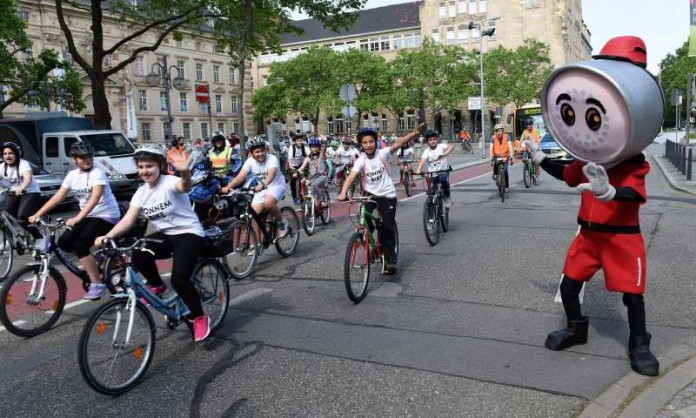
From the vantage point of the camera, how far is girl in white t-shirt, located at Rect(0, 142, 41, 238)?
771 centimetres

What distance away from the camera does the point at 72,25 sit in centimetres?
5394

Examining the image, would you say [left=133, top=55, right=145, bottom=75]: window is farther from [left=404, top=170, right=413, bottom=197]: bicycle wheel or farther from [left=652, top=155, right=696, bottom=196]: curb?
[left=652, top=155, right=696, bottom=196]: curb

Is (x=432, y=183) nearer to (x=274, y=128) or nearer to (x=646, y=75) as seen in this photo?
(x=646, y=75)

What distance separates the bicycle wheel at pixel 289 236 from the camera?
849 cm

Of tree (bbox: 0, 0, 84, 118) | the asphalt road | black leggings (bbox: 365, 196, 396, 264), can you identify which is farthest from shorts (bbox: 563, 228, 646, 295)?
tree (bbox: 0, 0, 84, 118)

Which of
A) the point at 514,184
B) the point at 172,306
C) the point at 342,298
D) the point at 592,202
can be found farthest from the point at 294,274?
the point at 514,184

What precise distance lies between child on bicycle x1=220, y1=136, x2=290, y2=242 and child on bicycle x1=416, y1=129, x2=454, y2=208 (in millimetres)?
2682

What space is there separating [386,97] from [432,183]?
55469 mm

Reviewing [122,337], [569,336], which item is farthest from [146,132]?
[569,336]

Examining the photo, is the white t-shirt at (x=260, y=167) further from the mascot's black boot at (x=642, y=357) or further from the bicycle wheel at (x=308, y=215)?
the mascot's black boot at (x=642, y=357)

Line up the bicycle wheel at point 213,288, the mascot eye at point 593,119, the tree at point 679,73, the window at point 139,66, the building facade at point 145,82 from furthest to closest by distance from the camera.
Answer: the tree at point 679,73
the window at point 139,66
the building facade at point 145,82
the bicycle wheel at point 213,288
the mascot eye at point 593,119

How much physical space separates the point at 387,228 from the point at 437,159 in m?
3.50

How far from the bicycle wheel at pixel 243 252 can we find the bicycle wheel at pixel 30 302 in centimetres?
211

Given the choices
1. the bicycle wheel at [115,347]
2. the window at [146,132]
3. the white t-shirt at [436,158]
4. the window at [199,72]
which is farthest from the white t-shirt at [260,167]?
the window at [199,72]
